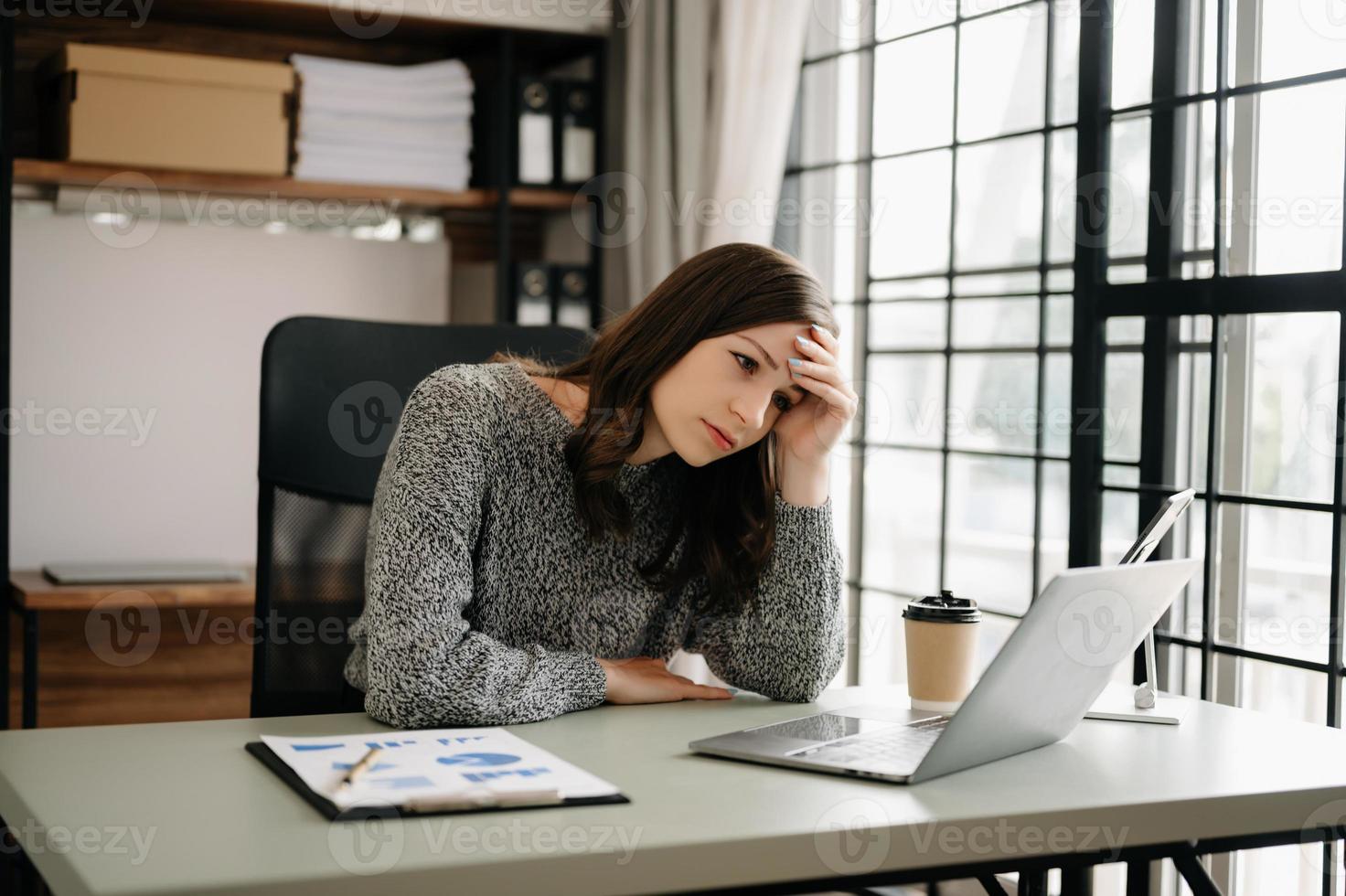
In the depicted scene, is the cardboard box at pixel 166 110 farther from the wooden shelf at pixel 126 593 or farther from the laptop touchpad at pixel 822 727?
the laptop touchpad at pixel 822 727

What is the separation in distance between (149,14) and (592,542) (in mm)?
2031

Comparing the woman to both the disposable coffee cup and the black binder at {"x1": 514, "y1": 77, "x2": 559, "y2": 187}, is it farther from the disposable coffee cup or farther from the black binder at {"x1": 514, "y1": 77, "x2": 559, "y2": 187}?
the black binder at {"x1": 514, "y1": 77, "x2": 559, "y2": 187}

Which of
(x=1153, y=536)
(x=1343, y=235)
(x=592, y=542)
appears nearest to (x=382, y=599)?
(x=592, y=542)

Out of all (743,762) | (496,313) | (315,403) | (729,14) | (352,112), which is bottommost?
(743,762)

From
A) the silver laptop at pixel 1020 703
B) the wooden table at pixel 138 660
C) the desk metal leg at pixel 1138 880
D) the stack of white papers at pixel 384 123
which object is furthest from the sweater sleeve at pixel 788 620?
the stack of white papers at pixel 384 123

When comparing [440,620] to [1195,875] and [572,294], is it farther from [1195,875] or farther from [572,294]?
[572,294]

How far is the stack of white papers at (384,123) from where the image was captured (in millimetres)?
2916

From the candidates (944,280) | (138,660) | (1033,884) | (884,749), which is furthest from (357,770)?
(138,660)

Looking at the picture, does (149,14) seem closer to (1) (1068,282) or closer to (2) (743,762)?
(1) (1068,282)

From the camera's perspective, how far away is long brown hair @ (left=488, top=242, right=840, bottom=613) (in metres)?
1.55

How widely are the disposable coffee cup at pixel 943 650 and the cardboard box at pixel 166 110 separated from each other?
1927mm

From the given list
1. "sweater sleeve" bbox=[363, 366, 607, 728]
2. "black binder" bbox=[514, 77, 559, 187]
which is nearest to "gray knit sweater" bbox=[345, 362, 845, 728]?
"sweater sleeve" bbox=[363, 366, 607, 728]

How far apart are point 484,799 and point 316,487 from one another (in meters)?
0.85

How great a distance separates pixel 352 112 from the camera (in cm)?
296
